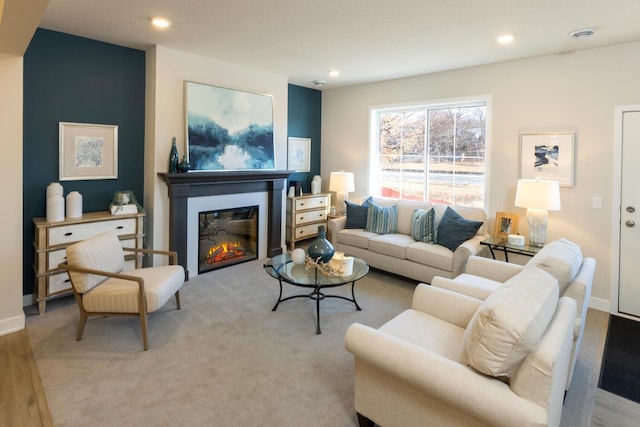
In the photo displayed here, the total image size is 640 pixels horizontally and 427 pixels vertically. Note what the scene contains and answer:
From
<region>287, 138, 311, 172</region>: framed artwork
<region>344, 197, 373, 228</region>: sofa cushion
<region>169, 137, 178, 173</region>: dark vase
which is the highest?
<region>287, 138, 311, 172</region>: framed artwork

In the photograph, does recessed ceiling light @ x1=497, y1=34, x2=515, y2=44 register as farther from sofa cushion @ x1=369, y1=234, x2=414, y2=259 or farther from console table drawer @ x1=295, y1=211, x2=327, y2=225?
console table drawer @ x1=295, y1=211, x2=327, y2=225

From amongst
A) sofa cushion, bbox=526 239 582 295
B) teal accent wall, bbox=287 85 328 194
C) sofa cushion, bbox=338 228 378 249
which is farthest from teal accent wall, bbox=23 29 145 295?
sofa cushion, bbox=526 239 582 295

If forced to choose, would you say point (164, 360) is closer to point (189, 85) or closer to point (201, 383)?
point (201, 383)

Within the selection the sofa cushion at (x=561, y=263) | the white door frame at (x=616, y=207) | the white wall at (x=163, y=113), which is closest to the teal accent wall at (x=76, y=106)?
the white wall at (x=163, y=113)

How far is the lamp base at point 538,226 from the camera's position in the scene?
3719 mm

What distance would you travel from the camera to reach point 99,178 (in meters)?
3.89

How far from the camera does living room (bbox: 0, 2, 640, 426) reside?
9.84ft

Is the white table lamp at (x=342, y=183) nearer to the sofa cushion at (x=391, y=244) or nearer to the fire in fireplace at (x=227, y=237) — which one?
the sofa cushion at (x=391, y=244)

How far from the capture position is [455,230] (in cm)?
412

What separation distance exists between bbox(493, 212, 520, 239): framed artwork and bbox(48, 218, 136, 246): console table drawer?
4.11m

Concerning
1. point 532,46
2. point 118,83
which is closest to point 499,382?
point 532,46

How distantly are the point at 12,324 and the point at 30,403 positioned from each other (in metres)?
1.21

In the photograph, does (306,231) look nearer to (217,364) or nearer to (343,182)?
(343,182)

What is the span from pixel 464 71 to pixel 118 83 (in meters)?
4.14
